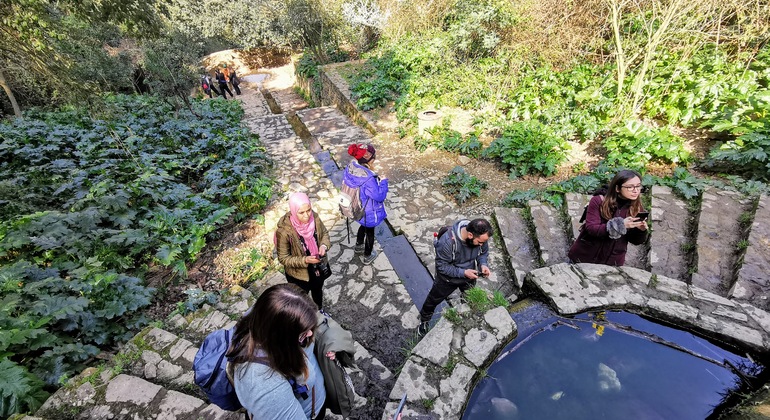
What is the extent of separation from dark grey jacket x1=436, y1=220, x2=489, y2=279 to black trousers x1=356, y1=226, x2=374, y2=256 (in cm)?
161

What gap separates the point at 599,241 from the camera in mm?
3557

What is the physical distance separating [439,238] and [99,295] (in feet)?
12.7

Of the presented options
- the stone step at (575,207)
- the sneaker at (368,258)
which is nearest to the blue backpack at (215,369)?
the sneaker at (368,258)

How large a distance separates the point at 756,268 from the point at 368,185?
4298 millimetres

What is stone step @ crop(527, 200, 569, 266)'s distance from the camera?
4.54m

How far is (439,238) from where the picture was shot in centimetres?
336

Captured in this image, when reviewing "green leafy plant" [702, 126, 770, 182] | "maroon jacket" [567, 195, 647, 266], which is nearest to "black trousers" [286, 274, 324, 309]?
"maroon jacket" [567, 195, 647, 266]

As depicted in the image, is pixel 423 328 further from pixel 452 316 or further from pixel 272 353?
pixel 272 353

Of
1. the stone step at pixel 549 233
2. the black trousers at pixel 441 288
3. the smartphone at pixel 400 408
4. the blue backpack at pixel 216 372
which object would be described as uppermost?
the blue backpack at pixel 216 372

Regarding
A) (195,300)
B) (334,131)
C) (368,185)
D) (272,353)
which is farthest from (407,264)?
(334,131)

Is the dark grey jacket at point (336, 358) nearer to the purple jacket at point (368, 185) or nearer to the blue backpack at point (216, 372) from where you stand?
the blue backpack at point (216, 372)

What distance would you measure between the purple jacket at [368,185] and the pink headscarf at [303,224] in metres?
1.00

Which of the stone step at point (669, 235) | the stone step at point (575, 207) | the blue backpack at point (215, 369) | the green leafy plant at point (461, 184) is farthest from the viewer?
the green leafy plant at point (461, 184)

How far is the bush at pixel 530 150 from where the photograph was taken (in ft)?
21.2
